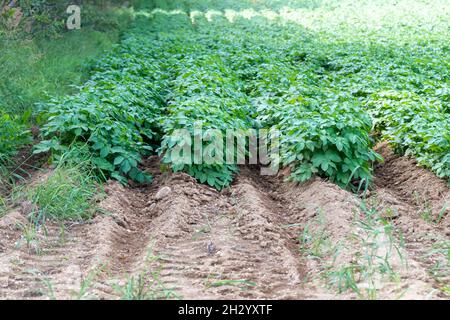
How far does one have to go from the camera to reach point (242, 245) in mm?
5609

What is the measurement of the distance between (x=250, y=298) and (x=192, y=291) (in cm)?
42

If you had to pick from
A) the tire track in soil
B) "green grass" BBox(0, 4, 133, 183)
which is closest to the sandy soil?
the tire track in soil

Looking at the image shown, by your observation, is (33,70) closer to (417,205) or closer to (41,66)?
(41,66)

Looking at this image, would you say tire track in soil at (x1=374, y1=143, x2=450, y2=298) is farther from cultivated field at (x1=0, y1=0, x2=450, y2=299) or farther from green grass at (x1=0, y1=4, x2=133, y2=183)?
green grass at (x1=0, y1=4, x2=133, y2=183)

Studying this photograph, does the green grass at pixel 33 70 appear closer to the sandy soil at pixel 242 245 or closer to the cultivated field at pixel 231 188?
the cultivated field at pixel 231 188

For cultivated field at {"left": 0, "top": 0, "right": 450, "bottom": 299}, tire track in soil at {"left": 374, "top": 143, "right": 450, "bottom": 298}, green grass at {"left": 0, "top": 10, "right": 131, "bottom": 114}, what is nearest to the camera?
cultivated field at {"left": 0, "top": 0, "right": 450, "bottom": 299}

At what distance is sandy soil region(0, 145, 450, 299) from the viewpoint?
450 cm

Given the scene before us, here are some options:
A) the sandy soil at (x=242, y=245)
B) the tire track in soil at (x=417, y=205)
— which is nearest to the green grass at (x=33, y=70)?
the sandy soil at (x=242, y=245)

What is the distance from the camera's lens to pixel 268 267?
5156mm

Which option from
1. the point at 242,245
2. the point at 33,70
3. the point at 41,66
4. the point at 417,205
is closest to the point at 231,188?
the point at 242,245

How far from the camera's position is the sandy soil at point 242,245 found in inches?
177
